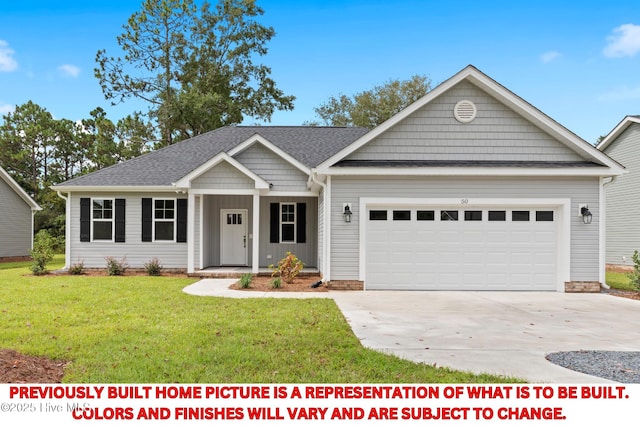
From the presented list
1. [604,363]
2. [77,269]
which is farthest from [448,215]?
[77,269]

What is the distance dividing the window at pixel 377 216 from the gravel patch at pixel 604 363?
6530mm

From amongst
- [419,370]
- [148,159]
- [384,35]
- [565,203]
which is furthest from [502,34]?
[419,370]

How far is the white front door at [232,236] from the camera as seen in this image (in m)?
16.2

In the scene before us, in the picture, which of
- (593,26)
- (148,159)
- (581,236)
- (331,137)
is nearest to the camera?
(581,236)

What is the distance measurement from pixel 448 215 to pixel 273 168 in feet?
19.1

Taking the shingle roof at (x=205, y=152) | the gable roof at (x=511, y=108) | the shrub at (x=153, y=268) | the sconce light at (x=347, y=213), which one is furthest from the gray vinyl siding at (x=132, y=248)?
the gable roof at (x=511, y=108)

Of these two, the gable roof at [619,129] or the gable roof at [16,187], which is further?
the gable roof at [16,187]

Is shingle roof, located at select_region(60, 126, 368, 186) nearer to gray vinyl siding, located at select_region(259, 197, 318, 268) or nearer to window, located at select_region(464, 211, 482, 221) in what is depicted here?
gray vinyl siding, located at select_region(259, 197, 318, 268)

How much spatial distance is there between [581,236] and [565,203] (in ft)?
Result: 3.10

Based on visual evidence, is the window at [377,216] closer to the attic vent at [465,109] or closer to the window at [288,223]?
the attic vent at [465,109]

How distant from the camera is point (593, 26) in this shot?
52.3 ft

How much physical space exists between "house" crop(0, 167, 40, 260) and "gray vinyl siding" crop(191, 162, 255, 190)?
13958 mm

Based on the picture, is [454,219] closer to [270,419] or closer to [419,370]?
[419,370]

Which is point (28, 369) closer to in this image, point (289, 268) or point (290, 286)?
point (290, 286)
